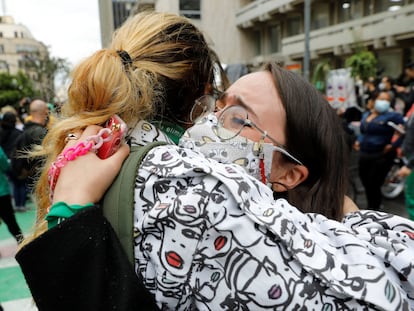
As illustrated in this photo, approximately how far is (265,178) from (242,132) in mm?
159

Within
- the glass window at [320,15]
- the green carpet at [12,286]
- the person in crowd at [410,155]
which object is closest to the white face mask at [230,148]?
the person in crowd at [410,155]

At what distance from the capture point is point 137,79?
1042mm

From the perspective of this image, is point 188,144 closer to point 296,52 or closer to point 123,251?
point 123,251

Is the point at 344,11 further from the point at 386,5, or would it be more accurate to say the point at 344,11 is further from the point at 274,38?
the point at 274,38

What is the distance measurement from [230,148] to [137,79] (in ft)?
1.06

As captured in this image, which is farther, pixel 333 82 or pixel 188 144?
pixel 333 82

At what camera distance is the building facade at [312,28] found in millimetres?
15305

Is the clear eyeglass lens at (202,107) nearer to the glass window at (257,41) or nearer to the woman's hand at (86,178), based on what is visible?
the woman's hand at (86,178)

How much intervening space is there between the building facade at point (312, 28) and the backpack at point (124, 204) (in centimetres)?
811

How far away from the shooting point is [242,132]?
46.8 inches

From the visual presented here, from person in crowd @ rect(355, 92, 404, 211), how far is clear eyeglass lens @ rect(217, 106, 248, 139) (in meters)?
4.53

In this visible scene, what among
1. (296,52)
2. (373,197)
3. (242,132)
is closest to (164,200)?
(242,132)

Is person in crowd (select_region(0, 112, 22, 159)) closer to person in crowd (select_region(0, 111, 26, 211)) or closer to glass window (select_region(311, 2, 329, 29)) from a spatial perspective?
person in crowd (select_region(0, 111, 26, 211))

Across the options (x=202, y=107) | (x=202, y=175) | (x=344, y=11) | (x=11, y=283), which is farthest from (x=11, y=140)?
(x=344, y=11)
